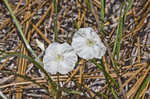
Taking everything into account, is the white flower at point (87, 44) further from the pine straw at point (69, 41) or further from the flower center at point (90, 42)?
the pine straw at point (69, 41)

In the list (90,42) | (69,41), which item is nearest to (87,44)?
(90,42)

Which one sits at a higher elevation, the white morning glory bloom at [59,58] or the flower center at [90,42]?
the flower center at [90,42]

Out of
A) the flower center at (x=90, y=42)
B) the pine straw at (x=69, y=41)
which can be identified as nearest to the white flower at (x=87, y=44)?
the flower center at (x=90, y=42)

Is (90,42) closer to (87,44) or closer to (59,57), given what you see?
(87,44)

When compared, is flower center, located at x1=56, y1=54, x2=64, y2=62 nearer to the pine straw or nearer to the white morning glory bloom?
the white morning glory bloom

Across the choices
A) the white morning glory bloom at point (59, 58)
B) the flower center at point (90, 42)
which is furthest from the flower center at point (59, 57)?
the flower center at point (90, 42)

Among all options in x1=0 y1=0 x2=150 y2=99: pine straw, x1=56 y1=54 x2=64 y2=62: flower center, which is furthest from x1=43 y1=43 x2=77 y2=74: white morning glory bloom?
x1=0 y1=0 x2=150 y2=99: pine straw

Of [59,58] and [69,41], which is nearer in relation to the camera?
[59,58]

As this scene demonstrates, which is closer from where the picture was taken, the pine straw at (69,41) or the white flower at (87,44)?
the white flower at (87,44)
